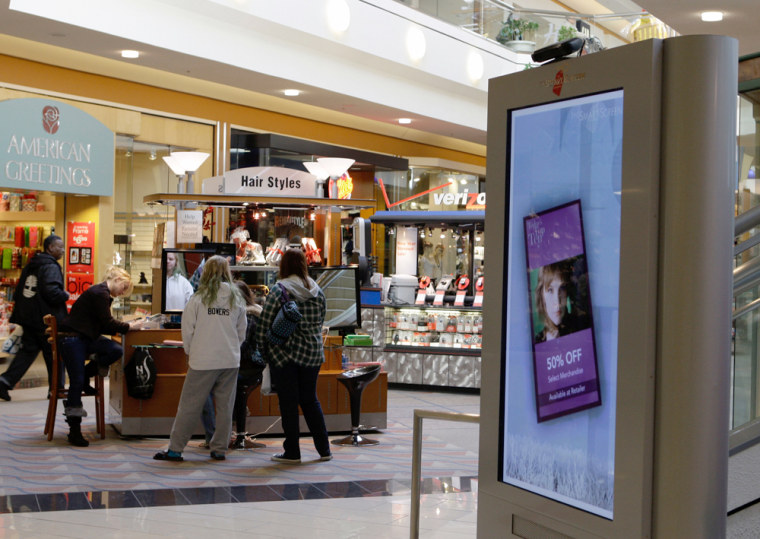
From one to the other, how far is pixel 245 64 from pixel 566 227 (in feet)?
31.1

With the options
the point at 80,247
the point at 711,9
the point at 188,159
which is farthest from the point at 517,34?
the point at 711,9

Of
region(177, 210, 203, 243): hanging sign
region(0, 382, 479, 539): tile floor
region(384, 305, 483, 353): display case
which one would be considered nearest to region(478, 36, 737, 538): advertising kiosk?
region(0, 382, 479, 539): tile floor

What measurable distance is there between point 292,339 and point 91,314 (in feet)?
5.80

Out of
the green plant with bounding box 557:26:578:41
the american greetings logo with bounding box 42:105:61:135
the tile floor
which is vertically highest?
the green plant with bounding box 557:26:578:41

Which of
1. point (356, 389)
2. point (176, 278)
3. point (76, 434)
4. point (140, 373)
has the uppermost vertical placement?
point (176, 278)

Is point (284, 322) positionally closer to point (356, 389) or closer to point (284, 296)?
point (284, 296)

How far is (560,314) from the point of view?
238cm

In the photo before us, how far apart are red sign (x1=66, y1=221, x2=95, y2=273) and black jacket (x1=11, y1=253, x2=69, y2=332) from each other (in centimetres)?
205

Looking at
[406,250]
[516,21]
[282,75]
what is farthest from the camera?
[516,21]

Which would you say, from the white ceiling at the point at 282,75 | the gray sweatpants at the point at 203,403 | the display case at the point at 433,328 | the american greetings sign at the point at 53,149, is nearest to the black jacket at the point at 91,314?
the gray sweatpants at the point at 203,403

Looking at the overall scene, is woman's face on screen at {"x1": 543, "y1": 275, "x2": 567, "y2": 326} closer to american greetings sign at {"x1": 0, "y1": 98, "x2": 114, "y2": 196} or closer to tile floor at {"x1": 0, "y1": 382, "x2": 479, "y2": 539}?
tile floor at {"x1": 0, "y1": 382, "x2": 479, "y2": 539}

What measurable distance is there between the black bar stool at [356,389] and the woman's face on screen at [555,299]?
5248 millimetres

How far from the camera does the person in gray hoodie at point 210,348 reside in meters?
6.69

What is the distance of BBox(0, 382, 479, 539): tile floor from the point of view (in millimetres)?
5031
